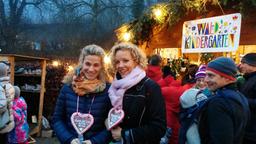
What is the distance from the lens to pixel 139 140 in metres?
2.63

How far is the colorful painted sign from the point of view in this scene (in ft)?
16.6

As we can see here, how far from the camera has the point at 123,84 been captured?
270 centimetres

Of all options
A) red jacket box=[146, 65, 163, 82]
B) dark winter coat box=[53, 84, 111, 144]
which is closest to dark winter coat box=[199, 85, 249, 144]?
dark winter coat box=[53, 84, 111, 144]

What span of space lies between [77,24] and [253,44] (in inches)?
357

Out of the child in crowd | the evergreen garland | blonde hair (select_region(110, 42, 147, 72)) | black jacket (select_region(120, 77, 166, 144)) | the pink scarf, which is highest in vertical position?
the evergreen garland

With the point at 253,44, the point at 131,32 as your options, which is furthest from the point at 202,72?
the point at 131,32

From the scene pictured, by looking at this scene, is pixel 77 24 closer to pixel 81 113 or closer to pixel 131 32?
pixel 131 32

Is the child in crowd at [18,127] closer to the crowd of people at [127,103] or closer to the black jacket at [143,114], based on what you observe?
the crowd of people at [127,103]

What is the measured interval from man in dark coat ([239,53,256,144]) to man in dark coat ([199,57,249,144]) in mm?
736

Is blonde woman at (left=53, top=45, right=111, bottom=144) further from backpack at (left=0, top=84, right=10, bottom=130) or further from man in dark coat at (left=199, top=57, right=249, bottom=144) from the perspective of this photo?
backpack at (left=0, top=84, right=10, bottom=130)

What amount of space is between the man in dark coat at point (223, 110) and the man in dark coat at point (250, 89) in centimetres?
74

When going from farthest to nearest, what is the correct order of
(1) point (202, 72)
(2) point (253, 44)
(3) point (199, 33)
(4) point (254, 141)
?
(3) point (199, 33) → (2) point (253, 44) → (1) point (202, 72) → (4) point (254, 141)

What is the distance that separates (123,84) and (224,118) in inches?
32.3

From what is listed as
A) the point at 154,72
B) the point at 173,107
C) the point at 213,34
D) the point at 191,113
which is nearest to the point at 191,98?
the point at 191,113
